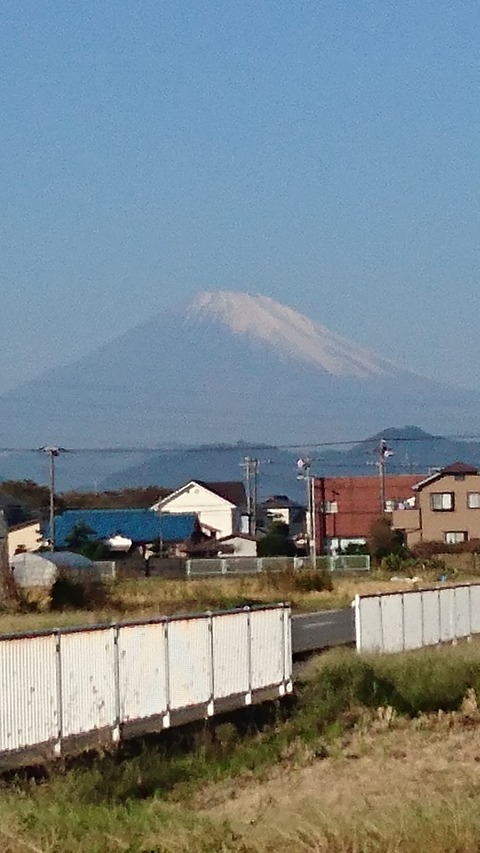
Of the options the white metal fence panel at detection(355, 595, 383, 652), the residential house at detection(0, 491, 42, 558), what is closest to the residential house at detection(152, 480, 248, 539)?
the residential house at detection(0, 491, 42, 558)

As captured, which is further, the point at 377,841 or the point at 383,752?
the point at 383,752

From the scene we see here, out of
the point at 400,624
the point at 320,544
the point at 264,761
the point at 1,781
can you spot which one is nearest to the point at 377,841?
the point at 1,781

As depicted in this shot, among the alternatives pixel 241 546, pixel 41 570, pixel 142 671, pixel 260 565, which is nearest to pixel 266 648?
pixel 142 671

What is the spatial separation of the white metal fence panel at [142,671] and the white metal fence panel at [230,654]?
1417mm

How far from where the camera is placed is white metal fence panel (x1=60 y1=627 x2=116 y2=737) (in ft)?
49.2

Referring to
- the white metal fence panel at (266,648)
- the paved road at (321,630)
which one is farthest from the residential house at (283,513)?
the white metal fence panel at (266,648)

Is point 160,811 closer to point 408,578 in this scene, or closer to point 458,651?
point 458,651

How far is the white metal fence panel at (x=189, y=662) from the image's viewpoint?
1727 cm

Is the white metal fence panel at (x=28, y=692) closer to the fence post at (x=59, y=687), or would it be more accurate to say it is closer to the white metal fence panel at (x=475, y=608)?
the fence post at (x=59, y=687)

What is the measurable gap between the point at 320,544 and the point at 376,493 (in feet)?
22.1

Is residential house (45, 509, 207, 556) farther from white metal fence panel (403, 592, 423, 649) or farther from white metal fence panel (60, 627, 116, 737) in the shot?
white metal fence panel (60, 627, 116, 737)

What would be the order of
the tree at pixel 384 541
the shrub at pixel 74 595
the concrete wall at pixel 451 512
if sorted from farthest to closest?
1. the concrete wall at pixel 451 512
2. the tree at pixel 384 541
3. the shrub at pixel 74 595

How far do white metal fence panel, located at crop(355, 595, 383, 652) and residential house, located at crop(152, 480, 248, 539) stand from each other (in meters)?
88.6

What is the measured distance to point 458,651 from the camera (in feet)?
75.9
